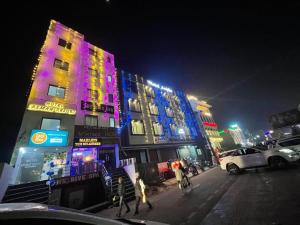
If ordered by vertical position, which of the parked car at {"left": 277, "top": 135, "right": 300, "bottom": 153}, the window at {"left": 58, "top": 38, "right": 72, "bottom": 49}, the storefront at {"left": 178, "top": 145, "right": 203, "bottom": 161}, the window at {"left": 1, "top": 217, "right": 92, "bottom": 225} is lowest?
the window at {"left": 1, "top": 217, "right": 92, "bottom": 225}

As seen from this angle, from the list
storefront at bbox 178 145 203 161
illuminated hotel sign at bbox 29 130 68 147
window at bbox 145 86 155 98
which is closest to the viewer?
illuminated hotel sign at bbox 29 130 68 147

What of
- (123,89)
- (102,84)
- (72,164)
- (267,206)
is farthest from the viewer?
(123,89)

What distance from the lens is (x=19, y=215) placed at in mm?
1391

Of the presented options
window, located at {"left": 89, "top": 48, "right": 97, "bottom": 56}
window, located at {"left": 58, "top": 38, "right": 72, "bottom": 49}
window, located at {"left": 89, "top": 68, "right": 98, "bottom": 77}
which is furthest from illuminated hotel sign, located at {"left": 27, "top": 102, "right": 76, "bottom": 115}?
window, located at {"left": 89, "top": 48, "right": 97, "bottom": 56}

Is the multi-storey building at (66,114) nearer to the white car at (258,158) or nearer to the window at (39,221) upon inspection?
the white car at (258,158)

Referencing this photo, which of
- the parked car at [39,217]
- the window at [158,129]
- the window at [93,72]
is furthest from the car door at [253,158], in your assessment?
the window at [93,72]

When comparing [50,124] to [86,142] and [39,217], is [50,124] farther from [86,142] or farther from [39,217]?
[39,217]

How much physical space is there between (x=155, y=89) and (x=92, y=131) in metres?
16.8

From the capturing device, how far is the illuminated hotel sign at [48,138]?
534 inches

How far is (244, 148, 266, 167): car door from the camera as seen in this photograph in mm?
12389

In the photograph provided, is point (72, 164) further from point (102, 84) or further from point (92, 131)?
point (102, 84)

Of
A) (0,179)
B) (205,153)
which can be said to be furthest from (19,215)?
(205,153)

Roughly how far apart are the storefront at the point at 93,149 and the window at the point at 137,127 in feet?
10.7

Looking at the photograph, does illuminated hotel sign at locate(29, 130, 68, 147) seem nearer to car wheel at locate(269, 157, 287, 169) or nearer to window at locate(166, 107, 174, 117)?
window at locate(166, 107, 174, 117)
